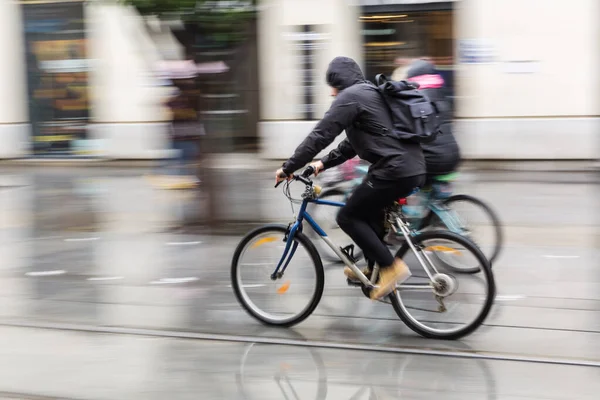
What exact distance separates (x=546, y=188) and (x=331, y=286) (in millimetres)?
5841

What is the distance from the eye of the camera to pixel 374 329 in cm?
555

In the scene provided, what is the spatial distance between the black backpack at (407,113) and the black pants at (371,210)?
0.89 feet

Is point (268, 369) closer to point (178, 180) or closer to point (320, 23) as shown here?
point (178, 180)

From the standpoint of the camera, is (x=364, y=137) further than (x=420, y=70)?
No

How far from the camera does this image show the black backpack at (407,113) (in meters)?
5.27

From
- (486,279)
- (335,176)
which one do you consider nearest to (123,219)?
(335,176)

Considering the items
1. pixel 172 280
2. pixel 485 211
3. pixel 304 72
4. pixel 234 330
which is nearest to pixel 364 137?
pixel 234 330

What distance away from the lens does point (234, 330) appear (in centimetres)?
562

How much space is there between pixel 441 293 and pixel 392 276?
12.7 inches

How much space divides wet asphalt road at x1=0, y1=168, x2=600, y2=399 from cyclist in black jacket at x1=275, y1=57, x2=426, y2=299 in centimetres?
56

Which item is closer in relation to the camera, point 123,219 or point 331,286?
point 331,286

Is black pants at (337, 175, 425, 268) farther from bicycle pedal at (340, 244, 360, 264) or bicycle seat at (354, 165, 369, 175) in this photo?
bicycle seat at (354, 165, 369, 175)

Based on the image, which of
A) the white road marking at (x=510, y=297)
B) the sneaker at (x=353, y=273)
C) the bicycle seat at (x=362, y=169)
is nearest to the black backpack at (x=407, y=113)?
the sneaker at (x=353, y=273)

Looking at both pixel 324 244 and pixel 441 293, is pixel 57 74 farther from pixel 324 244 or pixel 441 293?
pixel 441 293
